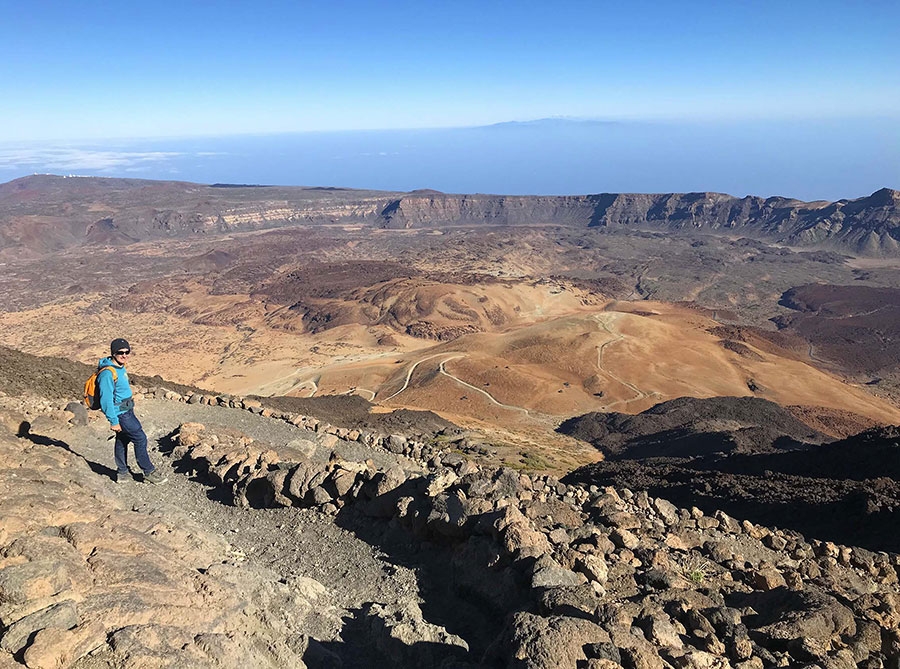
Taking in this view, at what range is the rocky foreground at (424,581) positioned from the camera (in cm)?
471

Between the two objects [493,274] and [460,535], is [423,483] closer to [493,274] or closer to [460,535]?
[460,535]

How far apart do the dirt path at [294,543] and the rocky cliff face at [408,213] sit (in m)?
125

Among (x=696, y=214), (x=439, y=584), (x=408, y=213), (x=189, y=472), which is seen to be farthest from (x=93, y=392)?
(x=696, y=214)

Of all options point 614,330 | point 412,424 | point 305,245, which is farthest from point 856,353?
point 305,245

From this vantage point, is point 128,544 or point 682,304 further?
point 682,304

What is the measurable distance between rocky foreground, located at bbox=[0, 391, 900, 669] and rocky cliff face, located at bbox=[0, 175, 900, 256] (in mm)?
123652

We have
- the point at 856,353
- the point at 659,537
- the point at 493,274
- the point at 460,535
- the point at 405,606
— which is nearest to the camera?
the point at 405,606

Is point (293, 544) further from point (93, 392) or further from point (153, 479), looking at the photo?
point (93, 392)

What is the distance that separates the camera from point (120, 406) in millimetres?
8641

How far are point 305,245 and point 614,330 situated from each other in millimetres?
77991

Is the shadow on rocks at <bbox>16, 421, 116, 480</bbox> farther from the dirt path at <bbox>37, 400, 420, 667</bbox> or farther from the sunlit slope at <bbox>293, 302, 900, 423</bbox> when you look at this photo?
the sunlit slope at <bbox>293, 302, 900, 423</bbox>

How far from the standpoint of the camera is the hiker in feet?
27.6

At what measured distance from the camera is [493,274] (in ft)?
303

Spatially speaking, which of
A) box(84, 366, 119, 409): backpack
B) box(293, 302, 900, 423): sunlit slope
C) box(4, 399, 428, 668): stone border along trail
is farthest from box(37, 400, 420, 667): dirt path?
box(293, 302, 900, 423): sunlit slope
